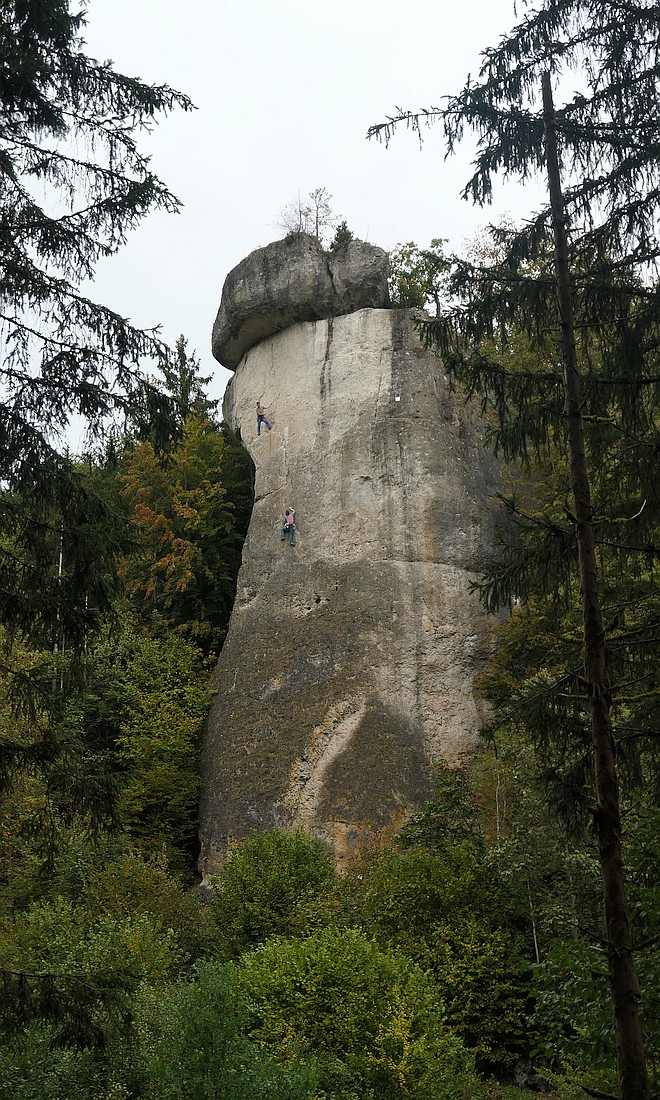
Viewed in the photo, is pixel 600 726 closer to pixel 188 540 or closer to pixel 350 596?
pixel 350 596

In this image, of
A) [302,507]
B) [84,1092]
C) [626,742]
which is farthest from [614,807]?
[302,507]

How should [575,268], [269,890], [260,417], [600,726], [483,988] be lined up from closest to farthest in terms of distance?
[600,726]
[575,268]
[483,988]
[269,890]
[260,417]

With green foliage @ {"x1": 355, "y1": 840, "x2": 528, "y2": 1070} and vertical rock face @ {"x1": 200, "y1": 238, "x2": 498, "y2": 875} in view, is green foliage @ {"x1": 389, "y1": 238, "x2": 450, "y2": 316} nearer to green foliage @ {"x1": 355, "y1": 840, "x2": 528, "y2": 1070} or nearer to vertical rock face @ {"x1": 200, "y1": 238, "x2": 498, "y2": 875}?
vertical rock face @ {"x1": 200, "y1": 238, "x2": 498, "y2": 875}

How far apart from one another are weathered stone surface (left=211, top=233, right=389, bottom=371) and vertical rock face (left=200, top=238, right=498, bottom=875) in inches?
20.5

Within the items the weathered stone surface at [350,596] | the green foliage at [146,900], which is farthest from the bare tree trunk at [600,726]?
the weathered stone surface at [350,596]

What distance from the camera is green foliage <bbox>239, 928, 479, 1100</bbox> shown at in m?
13.2

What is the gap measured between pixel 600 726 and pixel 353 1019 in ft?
22.1

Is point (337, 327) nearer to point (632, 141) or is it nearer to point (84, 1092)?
point (632, 141)

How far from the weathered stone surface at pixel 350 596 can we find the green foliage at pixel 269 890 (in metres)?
3.33

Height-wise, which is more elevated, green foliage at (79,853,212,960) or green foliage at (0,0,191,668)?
green foliage at (0,0,191,668)

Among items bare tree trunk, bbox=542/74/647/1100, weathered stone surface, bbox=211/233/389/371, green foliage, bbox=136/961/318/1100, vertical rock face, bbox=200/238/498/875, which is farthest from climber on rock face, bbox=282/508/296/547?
bare tree trunk, bbox=542/74/647/1100

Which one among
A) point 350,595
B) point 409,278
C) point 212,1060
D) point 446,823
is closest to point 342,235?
point 409,278

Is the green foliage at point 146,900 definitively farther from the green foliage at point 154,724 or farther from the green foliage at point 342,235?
the green foliage at point 342,235

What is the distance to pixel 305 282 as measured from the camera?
32.3 m
